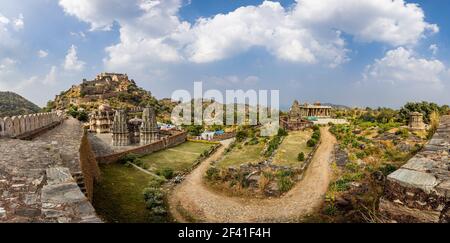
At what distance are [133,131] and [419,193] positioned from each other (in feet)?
91.6

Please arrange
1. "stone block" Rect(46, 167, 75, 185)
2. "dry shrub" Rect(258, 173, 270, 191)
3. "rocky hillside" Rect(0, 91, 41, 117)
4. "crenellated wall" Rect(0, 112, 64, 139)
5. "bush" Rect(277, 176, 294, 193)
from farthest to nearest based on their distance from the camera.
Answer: "rocky hillside" Rect(0, 91, 41, 117) → "dry shrub" Rect(258, 173, 270, 191) → "bush" Rect(277, 176, 294, 193) → "crenellated wall" Rect(0, 112, 64, 139) → "stone block" Rect(46, 167, 75, 185)

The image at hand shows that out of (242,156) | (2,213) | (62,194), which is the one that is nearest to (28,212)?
(2,213)

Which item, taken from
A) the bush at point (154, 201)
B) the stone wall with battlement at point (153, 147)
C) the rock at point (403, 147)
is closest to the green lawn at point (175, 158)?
the stone wall with battlement at point (153, 147)

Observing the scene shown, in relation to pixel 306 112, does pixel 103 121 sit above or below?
below

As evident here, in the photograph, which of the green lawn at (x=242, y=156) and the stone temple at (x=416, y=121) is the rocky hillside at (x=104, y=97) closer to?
the green lawn at (x=242, y=156)

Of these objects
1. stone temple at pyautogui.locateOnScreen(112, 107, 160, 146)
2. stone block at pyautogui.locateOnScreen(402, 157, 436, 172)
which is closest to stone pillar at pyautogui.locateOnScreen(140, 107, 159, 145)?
stone temple at pyautogui.locateOnScreen(112, 107, 160, 146)

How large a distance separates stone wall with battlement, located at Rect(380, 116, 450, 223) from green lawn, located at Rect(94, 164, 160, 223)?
317 inches

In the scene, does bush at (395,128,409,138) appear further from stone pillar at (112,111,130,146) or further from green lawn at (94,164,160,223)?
stone pillar at (112,111,130,146)

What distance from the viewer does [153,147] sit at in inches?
1014

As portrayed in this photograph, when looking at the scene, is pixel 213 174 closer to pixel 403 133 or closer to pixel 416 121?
pixel 403 133

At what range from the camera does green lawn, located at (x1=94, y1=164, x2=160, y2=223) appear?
10.9 metres

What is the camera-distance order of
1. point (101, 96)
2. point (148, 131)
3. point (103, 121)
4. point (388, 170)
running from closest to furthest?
point (388, 170) → point (148, 131) → point (103, 121) → point (101, 96)
